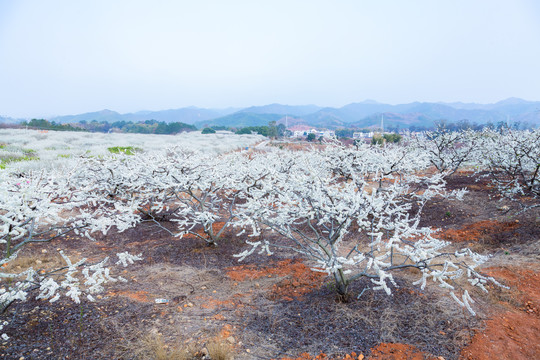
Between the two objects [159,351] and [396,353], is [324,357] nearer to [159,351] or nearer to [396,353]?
[396,353]

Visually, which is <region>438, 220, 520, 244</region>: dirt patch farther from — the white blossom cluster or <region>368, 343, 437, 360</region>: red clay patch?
<region>368, 343, 437, 360</region>: red clay patch

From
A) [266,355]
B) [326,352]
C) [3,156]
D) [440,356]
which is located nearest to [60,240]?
[266,355]

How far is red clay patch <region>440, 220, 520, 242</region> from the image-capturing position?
7.90 meters

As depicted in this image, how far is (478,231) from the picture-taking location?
827 cm

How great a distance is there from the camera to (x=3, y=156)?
59.2ft

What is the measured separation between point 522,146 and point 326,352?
35.3ft

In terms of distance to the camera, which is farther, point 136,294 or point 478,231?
point 478,231

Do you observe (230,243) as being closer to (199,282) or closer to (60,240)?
(199,282)

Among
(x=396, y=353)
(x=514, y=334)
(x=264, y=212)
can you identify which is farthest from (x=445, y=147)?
(x=396, y=353)

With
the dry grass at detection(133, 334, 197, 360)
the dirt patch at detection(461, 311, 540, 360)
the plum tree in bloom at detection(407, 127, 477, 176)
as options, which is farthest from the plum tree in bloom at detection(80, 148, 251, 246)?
the plum tree in bloom at detection(407, 127, 477, 176)

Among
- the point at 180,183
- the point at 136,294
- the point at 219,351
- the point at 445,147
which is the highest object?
the point at 180,183

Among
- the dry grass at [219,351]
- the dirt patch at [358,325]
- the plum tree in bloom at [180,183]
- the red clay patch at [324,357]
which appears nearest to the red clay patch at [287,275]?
the dirt patch at [358,325]

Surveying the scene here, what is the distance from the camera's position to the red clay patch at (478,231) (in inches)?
311

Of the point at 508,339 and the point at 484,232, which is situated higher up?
the point at 508,339
